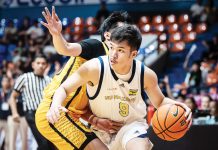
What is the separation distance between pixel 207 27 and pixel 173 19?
1133 millimetres

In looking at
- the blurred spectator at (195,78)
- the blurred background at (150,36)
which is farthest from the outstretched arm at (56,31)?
the blurred spectator at (195,78)

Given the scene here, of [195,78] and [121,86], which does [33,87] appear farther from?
[195,78]

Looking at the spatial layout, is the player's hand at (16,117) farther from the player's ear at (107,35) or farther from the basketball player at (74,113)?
the player's ear at (107,35)

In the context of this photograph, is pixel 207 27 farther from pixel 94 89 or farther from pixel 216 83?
pixel 94 89

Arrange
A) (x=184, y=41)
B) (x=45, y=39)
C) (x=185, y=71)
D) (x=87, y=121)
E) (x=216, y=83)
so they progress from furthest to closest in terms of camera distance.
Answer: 1. (x=45, y=39)
2. (x=184, y=41)
3. (x=185, y=71)
4. (x=216, y=83)
5. (x=87, y=121)

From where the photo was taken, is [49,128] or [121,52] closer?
[121,52]

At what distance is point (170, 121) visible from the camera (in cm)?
411

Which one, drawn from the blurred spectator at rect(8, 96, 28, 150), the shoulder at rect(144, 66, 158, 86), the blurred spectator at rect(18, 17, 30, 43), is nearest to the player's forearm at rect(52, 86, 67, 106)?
the shoulder at rect(144, 66, 158, 86)

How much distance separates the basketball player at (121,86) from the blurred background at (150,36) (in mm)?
6305

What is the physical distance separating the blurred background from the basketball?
246 inches

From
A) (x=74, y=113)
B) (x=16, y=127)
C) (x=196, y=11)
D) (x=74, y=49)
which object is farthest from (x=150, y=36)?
(x=74, y=49)

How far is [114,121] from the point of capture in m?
4.17

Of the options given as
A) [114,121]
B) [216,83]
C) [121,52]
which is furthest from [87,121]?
[216,83]

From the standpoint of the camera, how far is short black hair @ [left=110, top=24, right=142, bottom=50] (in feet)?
13.0
